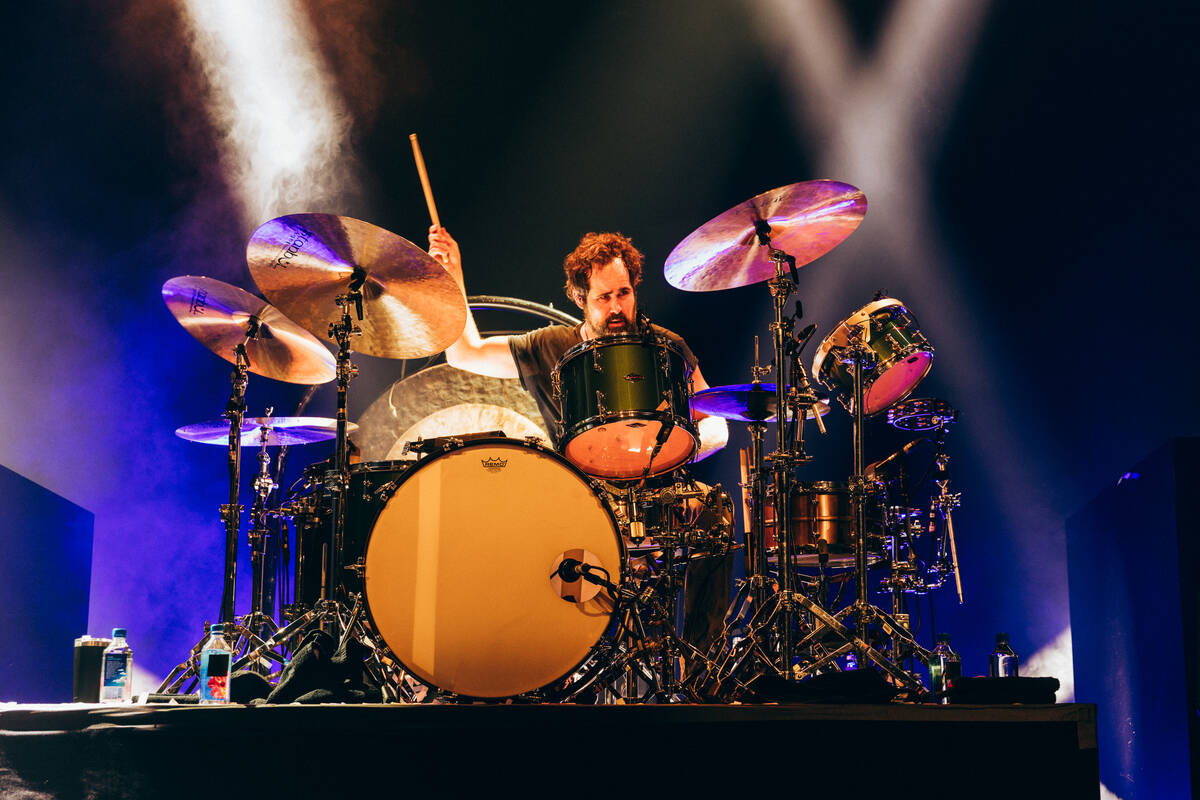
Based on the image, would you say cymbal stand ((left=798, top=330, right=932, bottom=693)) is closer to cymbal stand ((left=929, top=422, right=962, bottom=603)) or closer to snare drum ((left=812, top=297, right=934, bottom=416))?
snare drum ((left=812, top=297, right=934, bottom=416))

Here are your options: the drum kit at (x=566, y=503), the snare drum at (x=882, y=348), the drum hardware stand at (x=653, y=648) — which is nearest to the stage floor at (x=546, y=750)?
the drum kit at (x=566, y=503)

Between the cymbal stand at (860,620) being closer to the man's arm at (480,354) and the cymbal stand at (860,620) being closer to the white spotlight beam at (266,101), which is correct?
the man's arm at (480,354)

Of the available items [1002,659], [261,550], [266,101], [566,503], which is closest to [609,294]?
[566,503]

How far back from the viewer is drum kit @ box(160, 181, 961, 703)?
116 inches

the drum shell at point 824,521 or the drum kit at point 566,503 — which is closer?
the drum kit at point 566,503

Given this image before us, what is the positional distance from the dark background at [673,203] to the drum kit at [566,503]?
0.81 meters

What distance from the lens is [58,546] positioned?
16.6 ft

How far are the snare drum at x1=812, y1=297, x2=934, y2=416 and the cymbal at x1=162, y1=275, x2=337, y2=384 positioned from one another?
2236 millimetres

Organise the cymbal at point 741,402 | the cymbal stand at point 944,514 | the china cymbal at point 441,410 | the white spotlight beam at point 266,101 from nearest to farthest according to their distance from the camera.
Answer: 1. the cymbal at point 741,402
2. the cymbal stand at point 944,514
3. the china cymbal at point 441,410
4. the white spotlight beam at point 266,101

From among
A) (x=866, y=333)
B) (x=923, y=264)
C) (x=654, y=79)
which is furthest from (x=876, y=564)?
(x=654, y=79)

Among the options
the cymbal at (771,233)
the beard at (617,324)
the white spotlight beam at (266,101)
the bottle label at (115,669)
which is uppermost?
the white spotlight beam at (266,101)

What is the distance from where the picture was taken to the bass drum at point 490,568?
9.56ft

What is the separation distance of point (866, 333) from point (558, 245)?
231cm

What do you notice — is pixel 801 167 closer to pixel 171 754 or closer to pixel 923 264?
pixel 923 264
